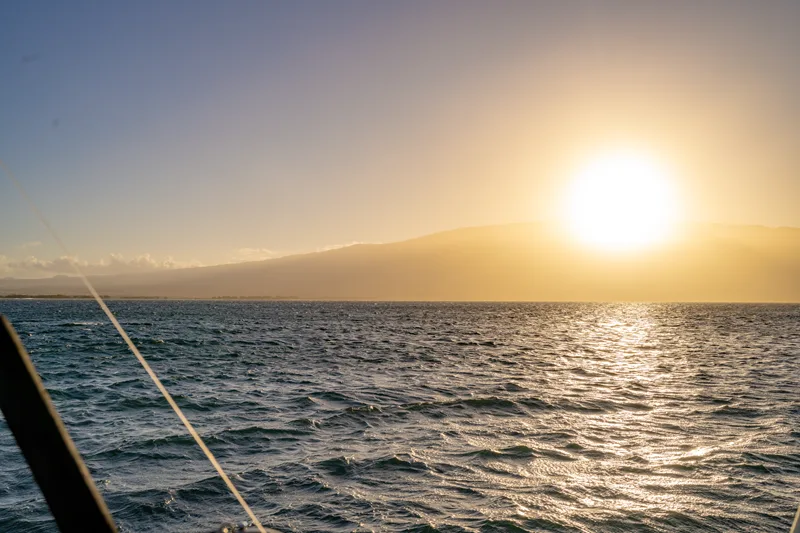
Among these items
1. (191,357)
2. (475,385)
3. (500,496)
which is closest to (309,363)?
(191,357)

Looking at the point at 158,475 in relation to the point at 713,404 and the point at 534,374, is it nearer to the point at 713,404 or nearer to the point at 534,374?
the point at 713,404

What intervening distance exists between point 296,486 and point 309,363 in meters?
21.1

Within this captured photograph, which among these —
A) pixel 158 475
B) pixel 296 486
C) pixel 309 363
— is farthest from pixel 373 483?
pixel 309 363

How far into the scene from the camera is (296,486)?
11172 millimetres

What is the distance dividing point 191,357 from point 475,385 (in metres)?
20.4

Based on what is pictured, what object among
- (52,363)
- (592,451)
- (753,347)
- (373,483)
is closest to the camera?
(373,483)

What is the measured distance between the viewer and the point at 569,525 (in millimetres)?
9266

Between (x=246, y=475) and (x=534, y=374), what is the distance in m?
18.9

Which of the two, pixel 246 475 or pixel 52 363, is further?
pixel 52 363

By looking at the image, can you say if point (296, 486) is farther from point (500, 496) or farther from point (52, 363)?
point (52, 363)

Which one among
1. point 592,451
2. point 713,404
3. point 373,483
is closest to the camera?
point 373,483

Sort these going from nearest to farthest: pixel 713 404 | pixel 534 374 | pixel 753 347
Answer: pixel 713 404, pixel 534 374, pixel 753 347

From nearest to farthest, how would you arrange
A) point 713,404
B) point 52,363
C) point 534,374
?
point 713,404 < point 534,374 < point 52,363

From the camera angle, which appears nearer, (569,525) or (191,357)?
(569,525)
